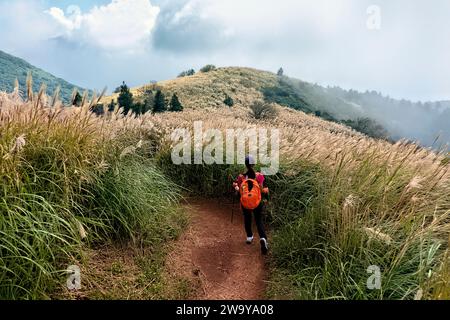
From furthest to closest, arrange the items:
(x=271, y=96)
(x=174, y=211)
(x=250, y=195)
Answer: (x=271, y=96)
(x=174, y=211)
(x=250, y=195)

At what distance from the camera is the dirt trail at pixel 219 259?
4.23 m

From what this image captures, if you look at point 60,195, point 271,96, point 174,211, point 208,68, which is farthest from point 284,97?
point 60,195

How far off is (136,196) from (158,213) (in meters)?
0.49

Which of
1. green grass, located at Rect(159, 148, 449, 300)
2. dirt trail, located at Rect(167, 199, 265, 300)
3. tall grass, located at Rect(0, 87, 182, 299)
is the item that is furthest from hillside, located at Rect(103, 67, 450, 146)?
tall grass, located at Rect(0, 87, 182, 299)

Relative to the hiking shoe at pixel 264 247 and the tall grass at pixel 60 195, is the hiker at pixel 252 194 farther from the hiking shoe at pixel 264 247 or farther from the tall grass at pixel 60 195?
the tall grass at pixel 60 195

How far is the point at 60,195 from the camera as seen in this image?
12.5ft

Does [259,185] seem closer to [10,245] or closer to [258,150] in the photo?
[258,150]

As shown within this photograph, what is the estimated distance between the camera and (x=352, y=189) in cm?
468

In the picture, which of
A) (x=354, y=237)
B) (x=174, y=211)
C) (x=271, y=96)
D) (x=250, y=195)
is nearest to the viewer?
(x=354, y=237)

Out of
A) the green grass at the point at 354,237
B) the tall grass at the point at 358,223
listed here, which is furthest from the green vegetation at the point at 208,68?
the green grass at the point at 354,237

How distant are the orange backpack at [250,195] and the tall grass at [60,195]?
1.20 meters

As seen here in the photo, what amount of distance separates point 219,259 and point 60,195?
2.42 m

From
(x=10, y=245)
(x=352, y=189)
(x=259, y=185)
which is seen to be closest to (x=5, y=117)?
(x=10, y=245)

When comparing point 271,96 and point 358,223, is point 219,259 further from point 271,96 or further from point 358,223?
point 271,96
